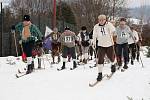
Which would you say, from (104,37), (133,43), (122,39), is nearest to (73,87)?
(104,37)

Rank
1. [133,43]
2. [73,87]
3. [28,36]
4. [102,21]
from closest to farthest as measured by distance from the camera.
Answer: [73,87] → [102,21] → [28,36] → [133,43]

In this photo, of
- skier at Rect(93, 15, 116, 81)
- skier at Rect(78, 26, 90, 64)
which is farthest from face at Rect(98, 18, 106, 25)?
skier at Rect(78, 26, 90, 64)

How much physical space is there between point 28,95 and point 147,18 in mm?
57885

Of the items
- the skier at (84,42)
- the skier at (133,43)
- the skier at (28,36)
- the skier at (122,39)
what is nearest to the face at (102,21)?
the skier at (122,39)

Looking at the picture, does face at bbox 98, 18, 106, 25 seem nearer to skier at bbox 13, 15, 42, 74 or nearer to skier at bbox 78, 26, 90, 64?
skier at bbox 13, 15, 42, 74

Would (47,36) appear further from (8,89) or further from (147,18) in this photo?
(147,18)

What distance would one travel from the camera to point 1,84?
40.9 ft

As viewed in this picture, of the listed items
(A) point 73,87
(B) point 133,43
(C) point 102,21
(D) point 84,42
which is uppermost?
(C) point 102,21

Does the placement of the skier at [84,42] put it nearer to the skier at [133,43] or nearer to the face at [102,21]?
the skier at [133,43]

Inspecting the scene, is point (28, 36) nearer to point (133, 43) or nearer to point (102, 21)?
point (102, 21)

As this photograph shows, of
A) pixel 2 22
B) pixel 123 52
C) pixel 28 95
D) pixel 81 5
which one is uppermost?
pixel 81 5

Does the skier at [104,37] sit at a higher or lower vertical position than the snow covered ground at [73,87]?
higher

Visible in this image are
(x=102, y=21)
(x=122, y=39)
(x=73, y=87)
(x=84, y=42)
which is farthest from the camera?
(x=84, y=42)

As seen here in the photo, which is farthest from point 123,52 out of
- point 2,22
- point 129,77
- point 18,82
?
point 2,22
